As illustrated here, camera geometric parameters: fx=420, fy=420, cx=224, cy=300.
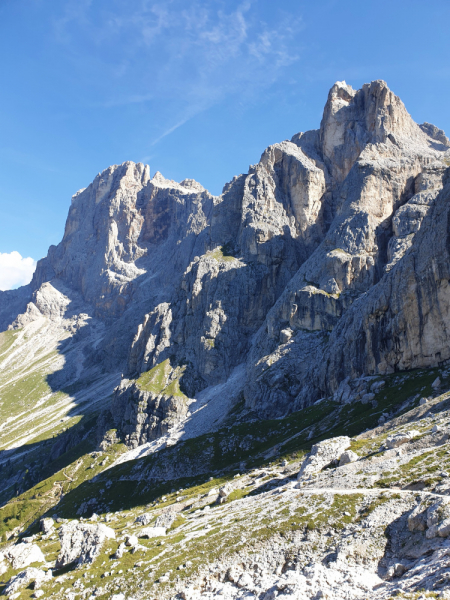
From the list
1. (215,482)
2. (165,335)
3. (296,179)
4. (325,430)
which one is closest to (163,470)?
(215,482)

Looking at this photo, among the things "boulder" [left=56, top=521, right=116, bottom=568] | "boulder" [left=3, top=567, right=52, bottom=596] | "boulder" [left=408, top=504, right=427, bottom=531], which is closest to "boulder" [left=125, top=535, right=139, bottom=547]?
"boulder" [left=56, top=521, right=116, bottom=568]

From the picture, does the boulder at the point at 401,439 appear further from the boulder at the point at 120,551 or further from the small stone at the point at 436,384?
the boulder at the point at 120,551

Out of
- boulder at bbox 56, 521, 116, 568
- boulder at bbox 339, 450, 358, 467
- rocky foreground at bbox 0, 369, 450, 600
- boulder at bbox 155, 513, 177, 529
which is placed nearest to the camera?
rocky foreground at bbox 0, 369, 450, 600

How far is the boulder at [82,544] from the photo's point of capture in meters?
44.2

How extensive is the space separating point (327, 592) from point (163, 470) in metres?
95.4

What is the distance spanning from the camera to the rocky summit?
104ft

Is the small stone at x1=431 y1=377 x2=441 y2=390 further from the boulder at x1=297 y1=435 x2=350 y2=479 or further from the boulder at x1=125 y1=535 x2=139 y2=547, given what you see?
the boulder at x1=125 y1=535 x2=139 y2=547

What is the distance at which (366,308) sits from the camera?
10356cm

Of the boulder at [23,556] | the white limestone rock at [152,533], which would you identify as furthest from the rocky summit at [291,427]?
the white limestone rock at [152,533]

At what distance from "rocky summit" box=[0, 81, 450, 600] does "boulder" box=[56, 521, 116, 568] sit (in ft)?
0.78

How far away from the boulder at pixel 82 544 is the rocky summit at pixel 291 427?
0.78ft

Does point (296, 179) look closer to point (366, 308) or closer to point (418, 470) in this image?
point (366, 308)

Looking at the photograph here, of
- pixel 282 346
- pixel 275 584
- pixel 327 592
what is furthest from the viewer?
pixel 282 346

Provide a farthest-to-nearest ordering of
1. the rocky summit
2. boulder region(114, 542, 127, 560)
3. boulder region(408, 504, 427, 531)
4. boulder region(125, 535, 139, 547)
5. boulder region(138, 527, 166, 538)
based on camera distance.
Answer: boulder region(138, 527, 166, 538) → boulder region(125, 535, 139, 547) → boulder region(114, 542, 127, 560) → the rocky summit → boulder region(408, 504, 427, 531)
